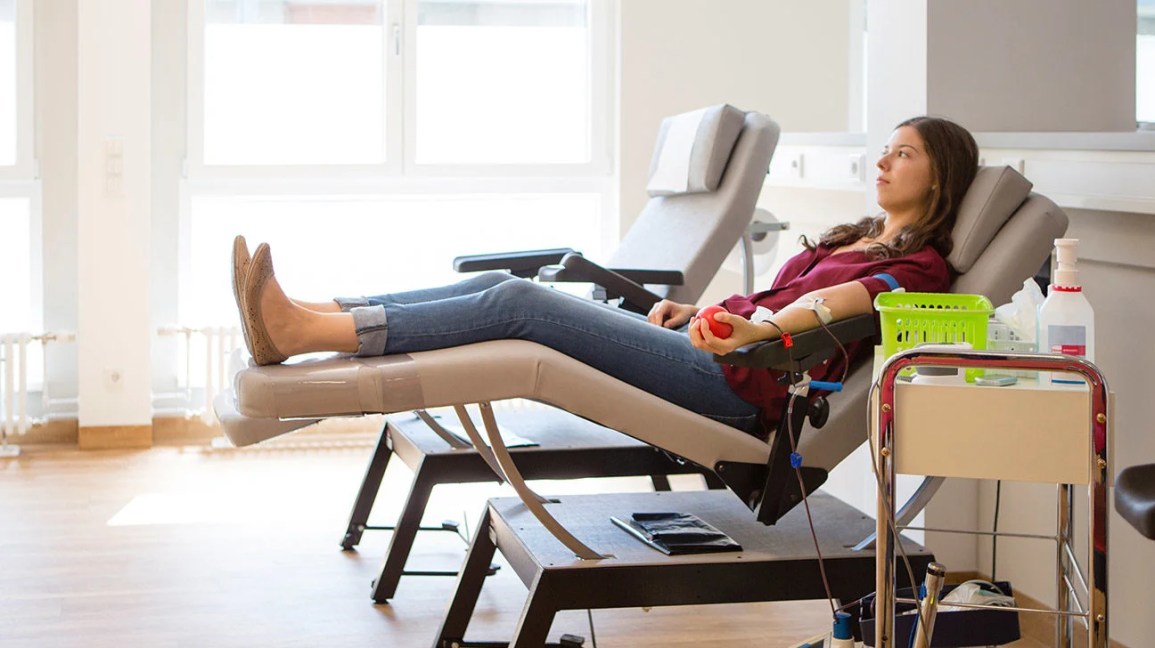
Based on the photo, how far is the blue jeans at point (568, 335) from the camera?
7.14 feet

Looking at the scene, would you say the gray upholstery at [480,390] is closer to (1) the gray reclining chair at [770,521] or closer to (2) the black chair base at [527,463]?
(1) the gray reclining chair at [770,521]

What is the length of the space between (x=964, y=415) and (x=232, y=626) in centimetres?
168

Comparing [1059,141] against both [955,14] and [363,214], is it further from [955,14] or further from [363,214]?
[363,214]

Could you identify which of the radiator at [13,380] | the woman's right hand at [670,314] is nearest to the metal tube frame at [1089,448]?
the woman's right hand at [670,314]

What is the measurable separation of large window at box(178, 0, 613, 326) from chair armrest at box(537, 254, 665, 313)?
1867 millimetres

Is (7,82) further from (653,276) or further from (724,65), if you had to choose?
(653,276)

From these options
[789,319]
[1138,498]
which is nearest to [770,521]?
[789,319]

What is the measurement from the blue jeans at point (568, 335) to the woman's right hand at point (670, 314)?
0.44 m

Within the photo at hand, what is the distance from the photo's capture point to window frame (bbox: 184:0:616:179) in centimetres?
471

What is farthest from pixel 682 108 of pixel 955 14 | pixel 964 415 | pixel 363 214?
pixel 964 415

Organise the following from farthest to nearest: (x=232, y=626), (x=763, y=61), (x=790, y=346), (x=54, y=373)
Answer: (x=763, y=61) → (x=54, y=373) → (x=232, y=626) → (x=790, y=346)

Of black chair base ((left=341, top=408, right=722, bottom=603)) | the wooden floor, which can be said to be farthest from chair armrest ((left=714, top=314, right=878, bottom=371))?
the wooden floor

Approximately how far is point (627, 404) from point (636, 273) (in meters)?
1.02

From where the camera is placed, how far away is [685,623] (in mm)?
2803
